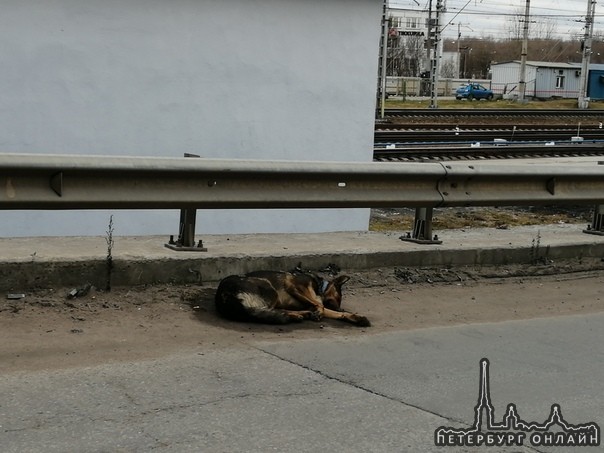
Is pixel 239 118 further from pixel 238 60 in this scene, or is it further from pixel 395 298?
pixel 395 298

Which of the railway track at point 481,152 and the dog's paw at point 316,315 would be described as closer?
the dog's paw at point 316,315

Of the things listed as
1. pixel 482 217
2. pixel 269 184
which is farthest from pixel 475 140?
pixel 269 184

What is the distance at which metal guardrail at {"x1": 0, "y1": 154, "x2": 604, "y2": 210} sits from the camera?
5.84 meters

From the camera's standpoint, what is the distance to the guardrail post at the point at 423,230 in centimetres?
780

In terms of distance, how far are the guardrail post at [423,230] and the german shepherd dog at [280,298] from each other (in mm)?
1558

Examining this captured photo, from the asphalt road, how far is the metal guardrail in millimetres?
1331

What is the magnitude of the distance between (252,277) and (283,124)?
3.41m

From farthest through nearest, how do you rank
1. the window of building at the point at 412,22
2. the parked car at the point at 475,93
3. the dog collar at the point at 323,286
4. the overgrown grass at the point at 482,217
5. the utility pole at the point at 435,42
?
the window of building at the point at 412,22
the parked car at the point at 475,93
the utility pole at the point at 435,42
the overgrown grass at the point at 482,217
the dog collar at the point at 323,286

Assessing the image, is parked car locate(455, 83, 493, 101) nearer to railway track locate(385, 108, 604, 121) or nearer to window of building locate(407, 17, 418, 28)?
railway track locate(385, 108, 604, 121)

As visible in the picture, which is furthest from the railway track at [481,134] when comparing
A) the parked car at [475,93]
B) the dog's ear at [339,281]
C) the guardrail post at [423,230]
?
the parked car at [475,93]

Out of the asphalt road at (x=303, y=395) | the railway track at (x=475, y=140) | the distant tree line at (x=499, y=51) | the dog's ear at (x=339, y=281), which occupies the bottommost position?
the asphalt road at (x=303, y=395)

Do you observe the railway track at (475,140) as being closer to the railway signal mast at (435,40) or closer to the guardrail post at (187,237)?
the railway signal mast at (435,40)

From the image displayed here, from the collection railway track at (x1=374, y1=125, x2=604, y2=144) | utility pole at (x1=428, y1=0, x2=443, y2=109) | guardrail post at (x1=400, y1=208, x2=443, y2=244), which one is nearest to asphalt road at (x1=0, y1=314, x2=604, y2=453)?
guardrail post at (x1=400, y1=208, x2=443, y2=244)

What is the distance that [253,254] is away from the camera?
675cm
